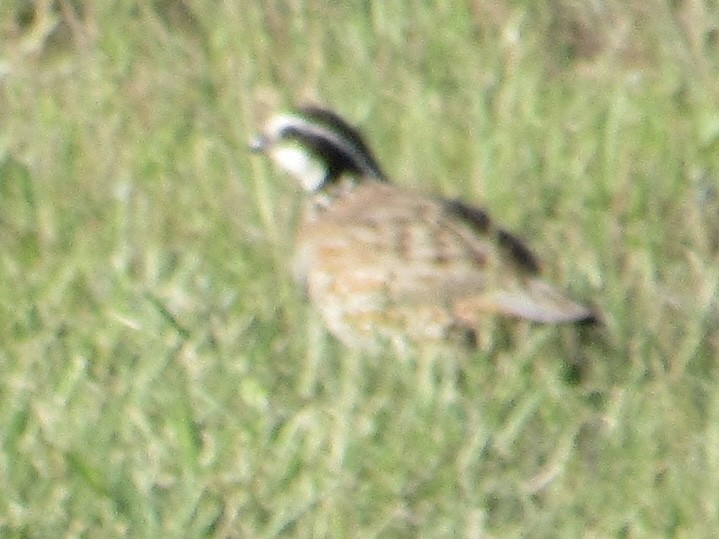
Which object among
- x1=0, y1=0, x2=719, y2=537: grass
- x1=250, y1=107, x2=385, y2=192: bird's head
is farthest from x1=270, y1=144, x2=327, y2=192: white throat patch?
x1=0, y1=0, x2=719, y2=537: grass

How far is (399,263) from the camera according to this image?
23.1ft

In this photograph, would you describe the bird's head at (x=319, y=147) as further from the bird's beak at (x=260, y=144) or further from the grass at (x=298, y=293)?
the grass at (x=298, y=293)

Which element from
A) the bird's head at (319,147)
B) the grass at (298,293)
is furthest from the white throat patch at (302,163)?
the grass at (298,293)

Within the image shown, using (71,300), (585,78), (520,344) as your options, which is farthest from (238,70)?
(520,344)

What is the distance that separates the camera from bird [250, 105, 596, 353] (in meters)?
6.76

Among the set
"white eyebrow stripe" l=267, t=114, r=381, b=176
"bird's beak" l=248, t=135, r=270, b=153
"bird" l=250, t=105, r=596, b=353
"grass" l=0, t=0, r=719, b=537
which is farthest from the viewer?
"bird's beak" l=248, t=135, r=270, b=153

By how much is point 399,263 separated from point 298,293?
370mm

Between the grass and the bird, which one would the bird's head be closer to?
the bird

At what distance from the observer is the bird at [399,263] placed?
6.76 metres

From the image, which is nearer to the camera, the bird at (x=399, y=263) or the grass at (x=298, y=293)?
the grass at (x=298, y=293)

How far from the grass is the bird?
118 millimetres

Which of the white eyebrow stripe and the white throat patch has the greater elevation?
the white eyebrow stripe

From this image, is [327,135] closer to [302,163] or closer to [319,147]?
[319,147]

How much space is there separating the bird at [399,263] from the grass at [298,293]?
0.12 meters
